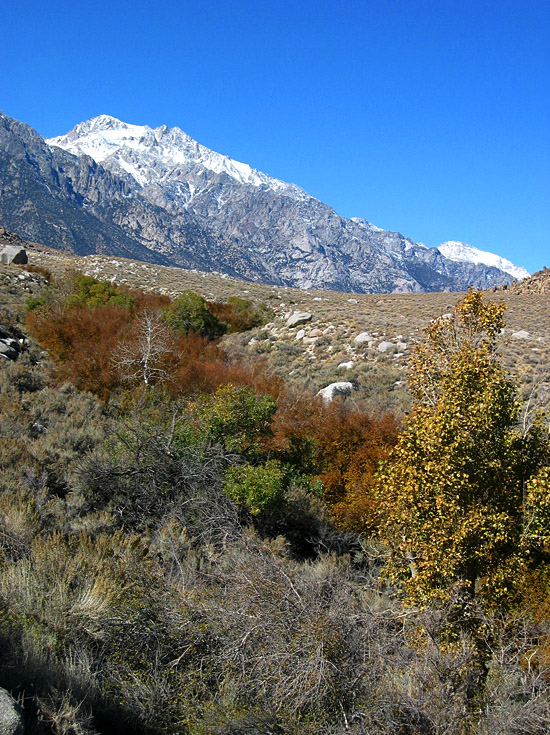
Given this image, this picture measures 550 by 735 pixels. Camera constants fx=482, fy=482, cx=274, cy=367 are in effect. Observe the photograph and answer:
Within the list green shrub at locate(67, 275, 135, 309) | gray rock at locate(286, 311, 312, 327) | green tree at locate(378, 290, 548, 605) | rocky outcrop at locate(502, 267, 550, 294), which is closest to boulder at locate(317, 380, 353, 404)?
gray rock at locate(286, 311, 312, 327)

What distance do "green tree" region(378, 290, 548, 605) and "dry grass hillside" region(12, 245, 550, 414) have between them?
291 inches

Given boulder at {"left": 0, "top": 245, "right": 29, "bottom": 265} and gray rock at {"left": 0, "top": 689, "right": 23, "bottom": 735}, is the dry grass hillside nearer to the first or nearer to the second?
boulder at {"left": 0, "top": 245, "right": 29, "bottom": 265}

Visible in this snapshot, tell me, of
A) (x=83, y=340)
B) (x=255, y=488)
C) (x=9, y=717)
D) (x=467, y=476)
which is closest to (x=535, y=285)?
(x=83, y=340)

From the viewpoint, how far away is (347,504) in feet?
42.5

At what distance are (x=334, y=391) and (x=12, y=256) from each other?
29.2m

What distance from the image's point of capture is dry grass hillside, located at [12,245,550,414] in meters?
20.4

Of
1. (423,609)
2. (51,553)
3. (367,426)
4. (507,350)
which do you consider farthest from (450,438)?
(507,350)

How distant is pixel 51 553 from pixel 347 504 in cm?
864

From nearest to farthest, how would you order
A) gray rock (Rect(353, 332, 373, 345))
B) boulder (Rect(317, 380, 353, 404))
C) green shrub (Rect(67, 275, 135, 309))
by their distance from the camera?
boulder (Rect(317, 380, 353, 404))
green shrub (Rect(67, 275, 135, 309))
gray rock (Rect(353, 332, 373, 345))

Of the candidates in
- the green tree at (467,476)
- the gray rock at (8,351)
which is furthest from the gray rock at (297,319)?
the green tree at (467,476)

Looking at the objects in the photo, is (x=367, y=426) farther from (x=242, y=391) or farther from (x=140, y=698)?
(x=140, y=698)

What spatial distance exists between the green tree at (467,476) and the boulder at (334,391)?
11.5m

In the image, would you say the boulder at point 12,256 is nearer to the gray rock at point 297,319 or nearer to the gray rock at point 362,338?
the gray rock at point 297,319

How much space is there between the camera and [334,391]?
19203 millimetres
